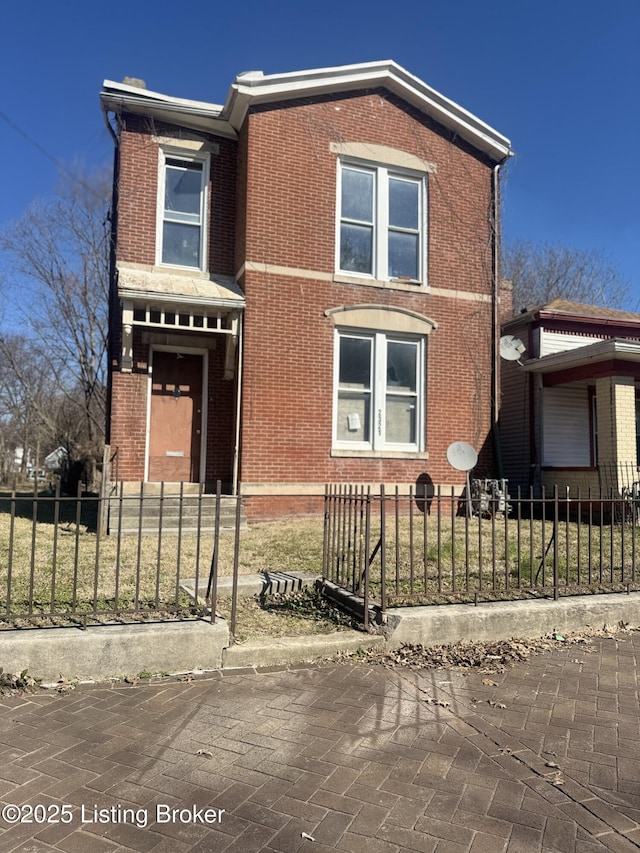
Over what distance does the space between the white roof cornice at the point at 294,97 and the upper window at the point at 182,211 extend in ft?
2.42

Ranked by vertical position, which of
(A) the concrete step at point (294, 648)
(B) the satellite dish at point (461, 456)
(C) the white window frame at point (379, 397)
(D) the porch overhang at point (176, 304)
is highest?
(D) the porch overhang at point (176, 304)

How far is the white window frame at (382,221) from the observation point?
38.1ft

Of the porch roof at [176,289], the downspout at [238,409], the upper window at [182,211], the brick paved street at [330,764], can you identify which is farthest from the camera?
the upper window at [182,211]

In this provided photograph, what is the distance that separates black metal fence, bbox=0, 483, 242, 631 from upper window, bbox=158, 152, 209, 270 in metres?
4.41

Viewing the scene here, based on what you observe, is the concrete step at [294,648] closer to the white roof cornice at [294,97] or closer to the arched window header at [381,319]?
the arched window header at [381,319]

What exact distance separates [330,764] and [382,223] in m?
10.3

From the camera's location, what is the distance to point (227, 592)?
19.9 ft

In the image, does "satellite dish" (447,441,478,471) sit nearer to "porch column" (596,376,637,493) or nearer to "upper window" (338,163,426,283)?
"porch column" (596,376,637,493)

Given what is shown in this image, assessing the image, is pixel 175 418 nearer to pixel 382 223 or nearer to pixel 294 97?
pixel 382 223

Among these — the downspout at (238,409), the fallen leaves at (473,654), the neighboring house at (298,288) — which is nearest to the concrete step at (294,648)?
the fallen leaves at (473,654)

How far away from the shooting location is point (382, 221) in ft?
38.9

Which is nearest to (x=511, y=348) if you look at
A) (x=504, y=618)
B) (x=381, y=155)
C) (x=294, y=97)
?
(x=381, y=155)

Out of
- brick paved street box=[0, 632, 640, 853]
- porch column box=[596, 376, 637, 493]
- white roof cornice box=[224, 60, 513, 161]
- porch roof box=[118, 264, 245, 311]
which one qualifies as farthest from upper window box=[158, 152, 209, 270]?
brick paved street box=[0, 632, 640, 853]

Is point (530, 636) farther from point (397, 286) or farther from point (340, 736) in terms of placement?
point (397, 286)
